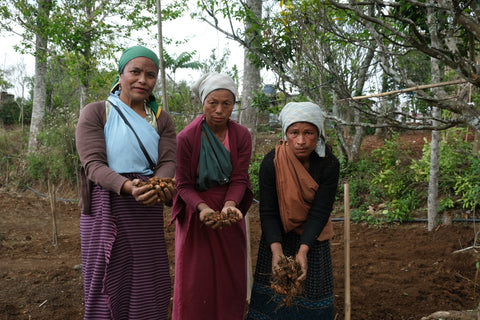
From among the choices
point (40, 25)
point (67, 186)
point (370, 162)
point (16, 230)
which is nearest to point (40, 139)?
point (67, 186)

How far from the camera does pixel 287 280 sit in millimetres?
1858

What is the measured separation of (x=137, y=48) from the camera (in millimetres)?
1857

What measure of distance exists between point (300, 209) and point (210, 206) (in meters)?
0.48

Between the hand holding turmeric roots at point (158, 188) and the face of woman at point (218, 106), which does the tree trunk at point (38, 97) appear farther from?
the hand holding turmeric roots at point (158, 188)

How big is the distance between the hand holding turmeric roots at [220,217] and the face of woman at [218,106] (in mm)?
484

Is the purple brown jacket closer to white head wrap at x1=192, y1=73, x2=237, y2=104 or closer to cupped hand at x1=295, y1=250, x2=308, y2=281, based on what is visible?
white head wrap at x1=192, y1=73, x2=237, y2=104

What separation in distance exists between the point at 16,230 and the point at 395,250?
5.32 metres

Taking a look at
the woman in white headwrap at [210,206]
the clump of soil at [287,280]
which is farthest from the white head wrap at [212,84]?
the clump of soil at [287,280]

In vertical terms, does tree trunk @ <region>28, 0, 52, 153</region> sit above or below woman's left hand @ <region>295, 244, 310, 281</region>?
above

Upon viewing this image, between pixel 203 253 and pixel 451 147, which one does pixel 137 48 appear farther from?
pixel 451 147

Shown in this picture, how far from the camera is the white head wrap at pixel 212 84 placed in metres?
2.05

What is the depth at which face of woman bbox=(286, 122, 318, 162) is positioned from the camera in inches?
77.2

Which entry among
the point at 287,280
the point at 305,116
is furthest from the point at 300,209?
the point at 305,116

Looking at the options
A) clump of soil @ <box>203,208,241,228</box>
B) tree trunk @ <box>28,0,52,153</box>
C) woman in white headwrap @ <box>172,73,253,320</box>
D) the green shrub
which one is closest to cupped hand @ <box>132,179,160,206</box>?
clump of soil @ <box>203,208,241,228</box>
